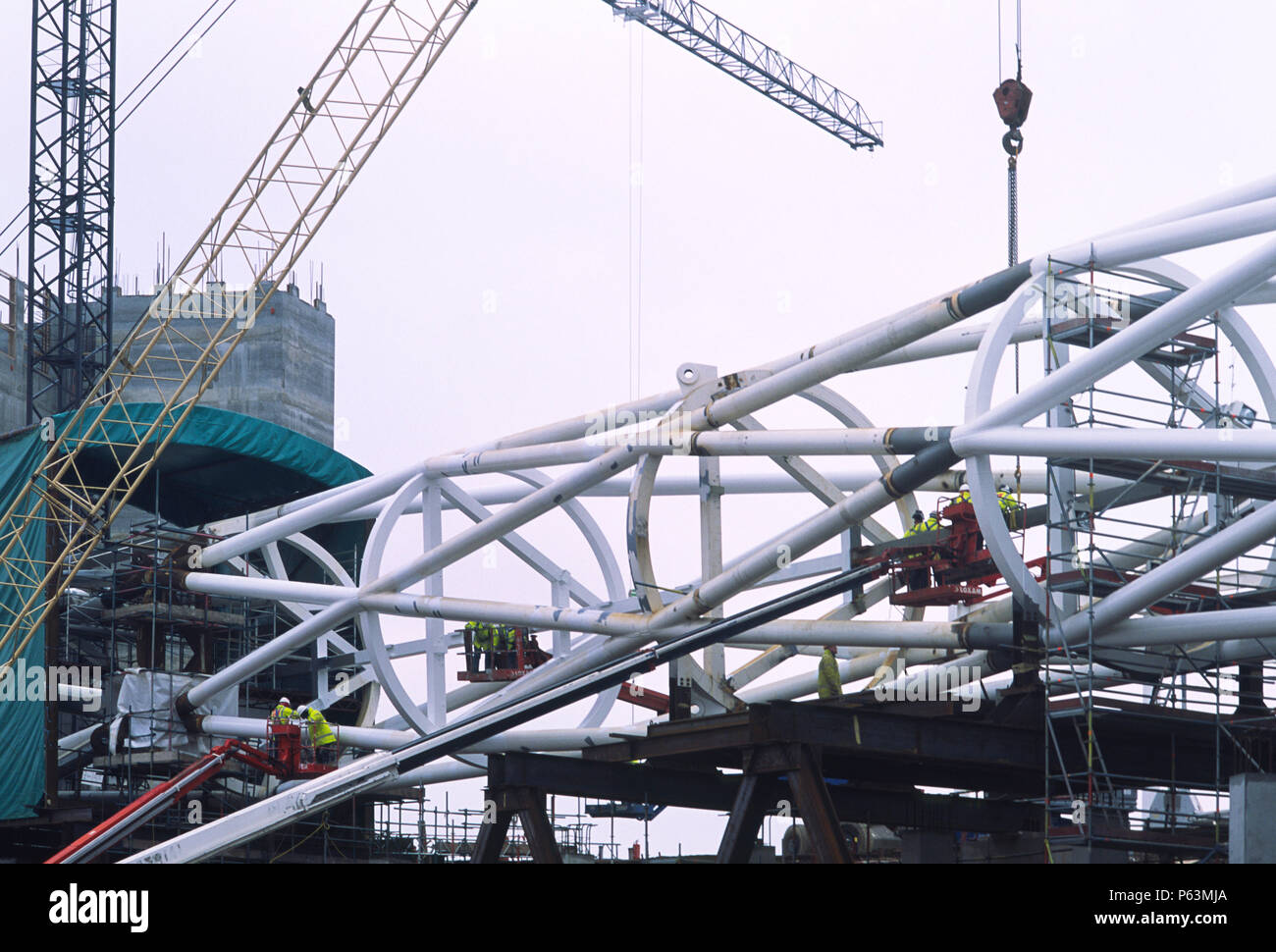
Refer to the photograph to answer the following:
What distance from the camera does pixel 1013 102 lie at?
3869 cm

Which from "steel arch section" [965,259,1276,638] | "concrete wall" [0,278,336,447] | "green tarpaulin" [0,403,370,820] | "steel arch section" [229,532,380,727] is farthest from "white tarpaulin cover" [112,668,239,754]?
"concrete wall" [0,278,336,447]

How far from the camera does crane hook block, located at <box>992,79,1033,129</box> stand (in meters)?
38.6

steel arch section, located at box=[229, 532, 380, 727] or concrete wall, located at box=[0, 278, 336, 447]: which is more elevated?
concrete wall, located at box=[0, 278, 336, 447]

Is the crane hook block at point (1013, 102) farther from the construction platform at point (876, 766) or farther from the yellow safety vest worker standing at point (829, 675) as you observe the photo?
the construction platform at point (876, 766)

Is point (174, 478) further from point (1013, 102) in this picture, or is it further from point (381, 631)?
point (1013, 102)

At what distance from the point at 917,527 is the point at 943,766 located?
4.28 meters

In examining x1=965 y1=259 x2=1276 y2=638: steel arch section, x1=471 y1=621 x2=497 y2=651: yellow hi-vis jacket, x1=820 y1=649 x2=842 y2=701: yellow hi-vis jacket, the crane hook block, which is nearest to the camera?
x1=965 y1=259 x2=1276 y2=638: steel arch section

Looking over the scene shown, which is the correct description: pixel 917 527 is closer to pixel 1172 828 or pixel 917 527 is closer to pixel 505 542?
pixel 1172 828

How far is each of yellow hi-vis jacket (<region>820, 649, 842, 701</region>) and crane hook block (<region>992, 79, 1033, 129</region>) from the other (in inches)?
477

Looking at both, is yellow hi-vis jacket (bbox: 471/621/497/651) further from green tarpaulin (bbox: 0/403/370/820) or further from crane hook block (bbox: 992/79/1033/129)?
crane hook block (bbox: 992/79/1033/129)

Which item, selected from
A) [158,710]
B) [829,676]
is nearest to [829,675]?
[829,676]

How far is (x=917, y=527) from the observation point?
33656 mm
